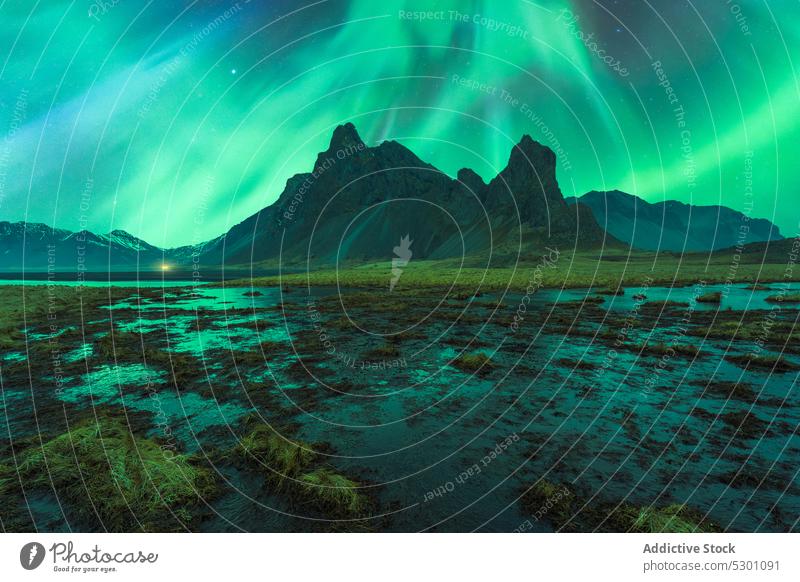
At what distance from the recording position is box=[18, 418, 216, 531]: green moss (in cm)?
749

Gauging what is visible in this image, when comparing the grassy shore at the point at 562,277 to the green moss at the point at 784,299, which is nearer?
the green moss at the point at 784,299

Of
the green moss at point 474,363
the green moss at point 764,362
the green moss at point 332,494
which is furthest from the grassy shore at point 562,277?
the green moss at point 332,494

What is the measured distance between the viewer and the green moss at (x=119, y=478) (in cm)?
749

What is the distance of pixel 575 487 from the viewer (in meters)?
8.66

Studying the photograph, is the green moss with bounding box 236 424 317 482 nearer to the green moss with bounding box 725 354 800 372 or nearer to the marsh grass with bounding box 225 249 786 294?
the green moss with bounding box 725 354 800 372

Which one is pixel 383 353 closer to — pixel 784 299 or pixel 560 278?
pixel 784 299

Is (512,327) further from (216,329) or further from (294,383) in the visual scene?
(216,329)

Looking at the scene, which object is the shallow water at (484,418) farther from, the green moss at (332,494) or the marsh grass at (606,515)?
the green moss at (332,494)

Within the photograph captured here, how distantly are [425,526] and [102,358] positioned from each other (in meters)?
23.6

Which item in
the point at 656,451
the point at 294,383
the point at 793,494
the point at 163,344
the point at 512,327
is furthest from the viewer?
the point at 512,327

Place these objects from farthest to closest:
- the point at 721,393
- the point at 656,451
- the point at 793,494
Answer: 1. the point at 721,393
2. the point at 656,451
3. the point at 793,494

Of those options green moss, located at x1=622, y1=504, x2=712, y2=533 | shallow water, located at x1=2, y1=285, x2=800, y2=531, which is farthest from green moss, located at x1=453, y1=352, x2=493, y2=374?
green moss, located at x1=622, y1=504, x2=712, y2=533
